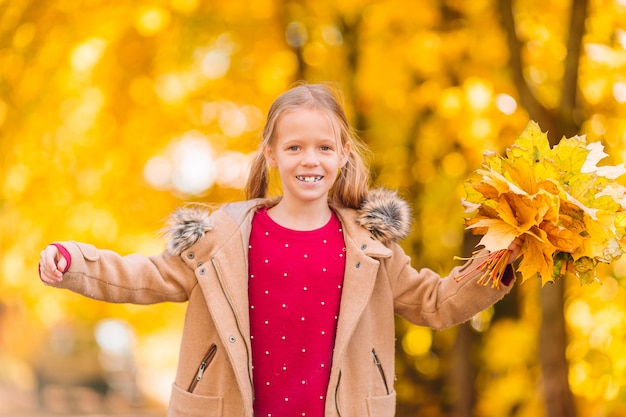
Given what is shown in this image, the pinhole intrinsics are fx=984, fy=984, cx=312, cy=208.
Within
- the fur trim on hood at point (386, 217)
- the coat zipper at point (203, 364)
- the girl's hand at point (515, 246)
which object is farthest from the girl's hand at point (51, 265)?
the girl's hand at point (515, 246)

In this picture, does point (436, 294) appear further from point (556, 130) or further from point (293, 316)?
point (556, 130)

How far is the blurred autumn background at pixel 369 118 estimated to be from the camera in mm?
6258

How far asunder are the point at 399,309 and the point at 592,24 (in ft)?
11.8

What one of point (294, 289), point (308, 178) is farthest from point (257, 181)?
point (294, 289)

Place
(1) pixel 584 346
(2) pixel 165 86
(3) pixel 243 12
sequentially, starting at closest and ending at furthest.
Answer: (1) pixel 584 346 → (3) pixel 243 12 → (2) pixel 165 86

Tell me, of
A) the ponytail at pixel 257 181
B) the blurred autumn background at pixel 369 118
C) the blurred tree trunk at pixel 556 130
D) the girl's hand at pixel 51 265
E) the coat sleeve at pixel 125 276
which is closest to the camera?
the girl's hand at pixel 51 265

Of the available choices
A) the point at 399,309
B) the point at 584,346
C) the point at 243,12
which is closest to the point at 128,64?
the point at 243,12

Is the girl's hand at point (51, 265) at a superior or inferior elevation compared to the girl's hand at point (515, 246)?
inferior

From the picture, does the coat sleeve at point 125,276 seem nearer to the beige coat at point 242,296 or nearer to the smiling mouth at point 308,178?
the beige coat at point 242,296

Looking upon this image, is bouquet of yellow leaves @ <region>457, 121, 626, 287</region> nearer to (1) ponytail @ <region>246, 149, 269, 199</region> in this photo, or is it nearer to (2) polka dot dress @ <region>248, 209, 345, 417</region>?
(2) polka dot dress @ <region>248, 209, 345, 417</region>

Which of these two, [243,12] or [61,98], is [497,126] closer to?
[243,12]

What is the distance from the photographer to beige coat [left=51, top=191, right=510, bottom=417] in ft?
11.0

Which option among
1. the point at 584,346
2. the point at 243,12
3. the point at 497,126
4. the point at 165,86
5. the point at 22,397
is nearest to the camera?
the point at 584,346

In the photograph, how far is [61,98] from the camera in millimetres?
Result: 8508
